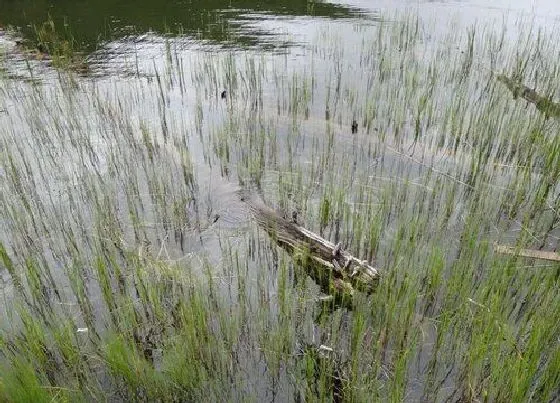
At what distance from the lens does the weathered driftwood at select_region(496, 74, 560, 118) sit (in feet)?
16.9

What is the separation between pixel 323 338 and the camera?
9.05ft

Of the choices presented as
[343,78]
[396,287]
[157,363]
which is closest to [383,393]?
[396,287]

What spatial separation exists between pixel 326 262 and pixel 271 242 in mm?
593

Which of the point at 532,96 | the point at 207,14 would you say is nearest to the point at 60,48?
the point at 207,14

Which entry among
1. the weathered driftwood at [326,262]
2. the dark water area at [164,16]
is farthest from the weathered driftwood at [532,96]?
the dark water area at [164,16]

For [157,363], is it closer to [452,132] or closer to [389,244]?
[389,244]

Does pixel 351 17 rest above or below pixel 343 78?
above

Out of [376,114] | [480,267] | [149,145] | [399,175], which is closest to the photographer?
[480,267]

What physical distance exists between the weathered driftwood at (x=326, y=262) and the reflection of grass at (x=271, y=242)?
0.11 metres

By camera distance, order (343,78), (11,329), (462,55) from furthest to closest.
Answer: (462,55) < (343,78) < (11,329)

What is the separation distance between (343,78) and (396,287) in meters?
4.61

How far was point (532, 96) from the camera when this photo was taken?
5570 mm

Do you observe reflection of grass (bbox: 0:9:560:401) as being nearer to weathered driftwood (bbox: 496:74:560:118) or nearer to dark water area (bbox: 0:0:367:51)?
weathered driftwood (bbox: 496:74:560:118)

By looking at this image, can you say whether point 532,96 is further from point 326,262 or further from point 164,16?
point 164,16
